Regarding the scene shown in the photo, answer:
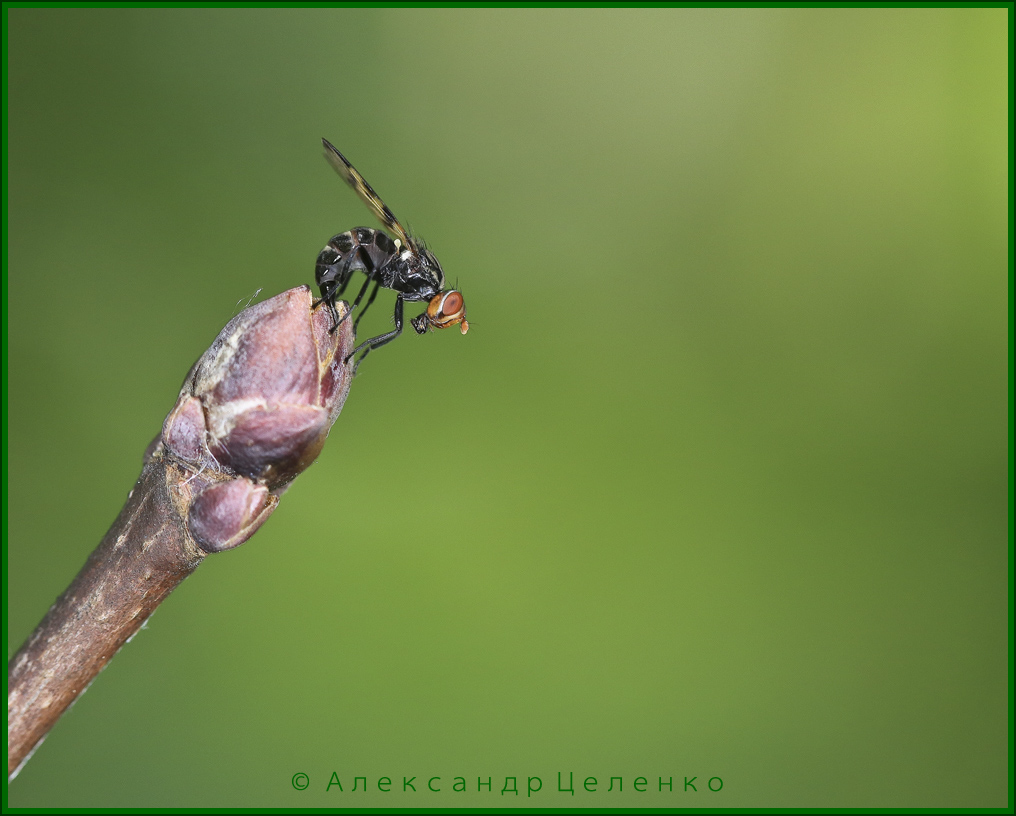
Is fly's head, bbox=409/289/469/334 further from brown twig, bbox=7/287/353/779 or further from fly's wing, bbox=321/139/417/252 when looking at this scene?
brown twig, bbox=7/287/353/779

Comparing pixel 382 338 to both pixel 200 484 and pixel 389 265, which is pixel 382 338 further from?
pixel 200 484

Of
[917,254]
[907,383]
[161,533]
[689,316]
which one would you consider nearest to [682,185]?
[689,316]

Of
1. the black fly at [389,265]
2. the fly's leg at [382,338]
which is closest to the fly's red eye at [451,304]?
the black fly at [389,265]

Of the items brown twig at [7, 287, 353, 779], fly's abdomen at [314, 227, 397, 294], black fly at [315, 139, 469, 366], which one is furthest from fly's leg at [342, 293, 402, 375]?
brown twig at [7, 287, 353, 779]

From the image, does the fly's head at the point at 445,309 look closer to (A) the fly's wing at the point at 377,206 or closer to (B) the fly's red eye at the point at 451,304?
(B) the fly's red eye at the point at 451,304

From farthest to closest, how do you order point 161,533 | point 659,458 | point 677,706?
1. point 659,458
2. point 677,706
3. point 161,533

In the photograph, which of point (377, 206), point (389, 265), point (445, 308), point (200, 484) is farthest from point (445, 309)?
point (200, 484)

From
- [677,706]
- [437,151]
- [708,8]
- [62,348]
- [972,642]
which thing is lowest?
[972,642]

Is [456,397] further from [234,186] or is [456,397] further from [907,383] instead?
[907,383]
